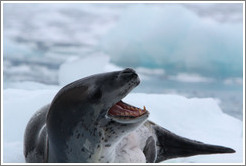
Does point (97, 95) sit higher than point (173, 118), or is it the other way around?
point (97, 95)

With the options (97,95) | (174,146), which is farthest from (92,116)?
(174,146)

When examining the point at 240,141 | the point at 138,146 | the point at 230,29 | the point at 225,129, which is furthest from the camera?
the point at 230,29

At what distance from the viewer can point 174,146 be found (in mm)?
2807

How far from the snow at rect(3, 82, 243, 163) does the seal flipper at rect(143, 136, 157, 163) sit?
299mm

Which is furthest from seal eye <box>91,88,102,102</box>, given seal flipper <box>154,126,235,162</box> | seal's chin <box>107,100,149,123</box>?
seal flipper <box>154,126,235,162</box>

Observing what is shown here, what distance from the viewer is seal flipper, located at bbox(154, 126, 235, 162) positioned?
276 cm

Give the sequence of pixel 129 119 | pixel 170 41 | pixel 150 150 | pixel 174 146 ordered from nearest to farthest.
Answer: pixel 129 119 → pixel 150 150 → pixel 174 146 → pixel 170 41

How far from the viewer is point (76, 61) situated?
6.23 meters

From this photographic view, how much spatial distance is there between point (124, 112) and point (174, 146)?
104cm

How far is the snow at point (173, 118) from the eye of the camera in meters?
3.08

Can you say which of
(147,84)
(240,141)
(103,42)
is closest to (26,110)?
(240,141)

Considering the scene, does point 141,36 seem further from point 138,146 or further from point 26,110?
point 138,146

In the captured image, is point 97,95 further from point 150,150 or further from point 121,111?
point 150,150

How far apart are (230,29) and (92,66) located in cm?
420
